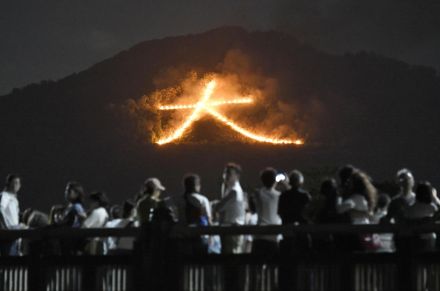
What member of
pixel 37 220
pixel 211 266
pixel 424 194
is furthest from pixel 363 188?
pixel 37 220

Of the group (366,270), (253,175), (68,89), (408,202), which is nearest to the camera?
(366,270)

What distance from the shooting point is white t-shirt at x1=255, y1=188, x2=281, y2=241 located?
45.0ft

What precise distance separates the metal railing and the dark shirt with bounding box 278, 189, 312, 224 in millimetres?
1243

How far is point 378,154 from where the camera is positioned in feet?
297

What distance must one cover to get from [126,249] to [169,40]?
10762 cm

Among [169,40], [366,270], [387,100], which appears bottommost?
[366,270]

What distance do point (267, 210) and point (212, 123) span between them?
7459cm

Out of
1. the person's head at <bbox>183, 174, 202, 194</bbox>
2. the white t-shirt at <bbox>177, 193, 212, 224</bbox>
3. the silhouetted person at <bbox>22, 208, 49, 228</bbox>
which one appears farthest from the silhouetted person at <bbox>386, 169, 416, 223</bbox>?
the silhouetted person at <bbox>22, 208, 49, 228</bbox>

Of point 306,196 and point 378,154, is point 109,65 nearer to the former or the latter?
point 378,154

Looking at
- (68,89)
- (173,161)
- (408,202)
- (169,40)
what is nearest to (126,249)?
(408,202)

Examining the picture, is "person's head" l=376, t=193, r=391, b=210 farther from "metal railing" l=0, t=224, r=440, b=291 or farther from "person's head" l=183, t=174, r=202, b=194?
"metal railing" l=0, t=224, r=440, b=291

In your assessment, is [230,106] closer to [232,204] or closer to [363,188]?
[232,204]

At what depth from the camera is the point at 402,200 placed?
1340 centimetres

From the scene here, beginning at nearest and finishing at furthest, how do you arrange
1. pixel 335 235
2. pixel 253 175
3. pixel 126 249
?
pixel 335 235 → pixel 126 249 → pixel 253 175
